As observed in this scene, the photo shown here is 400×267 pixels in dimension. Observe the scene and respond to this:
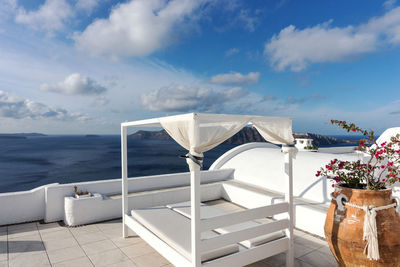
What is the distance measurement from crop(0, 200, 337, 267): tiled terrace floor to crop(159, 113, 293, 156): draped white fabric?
6.77 feet

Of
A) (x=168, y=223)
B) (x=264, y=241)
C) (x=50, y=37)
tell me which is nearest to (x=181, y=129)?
(x=168, y=223)

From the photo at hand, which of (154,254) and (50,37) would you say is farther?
(50,37)

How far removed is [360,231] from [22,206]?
20.1 ft

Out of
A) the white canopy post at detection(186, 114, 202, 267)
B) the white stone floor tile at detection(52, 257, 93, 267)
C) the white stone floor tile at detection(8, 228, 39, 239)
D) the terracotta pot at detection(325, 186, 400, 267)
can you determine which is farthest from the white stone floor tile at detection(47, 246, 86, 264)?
the terracotta pot at detection(325, 186, 400, 267)

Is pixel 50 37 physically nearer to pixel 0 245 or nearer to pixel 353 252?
pixel 0 245

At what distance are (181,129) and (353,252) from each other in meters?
2.29

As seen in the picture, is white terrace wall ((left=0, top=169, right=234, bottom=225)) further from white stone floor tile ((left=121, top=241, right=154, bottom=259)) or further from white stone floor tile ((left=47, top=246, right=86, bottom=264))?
white stone floor tile ((left=121, top=241, right=154, bottom=259))

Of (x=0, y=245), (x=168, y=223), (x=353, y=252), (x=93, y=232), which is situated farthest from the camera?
(x=93, y=232)

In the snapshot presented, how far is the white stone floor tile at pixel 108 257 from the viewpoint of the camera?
358 centimetres

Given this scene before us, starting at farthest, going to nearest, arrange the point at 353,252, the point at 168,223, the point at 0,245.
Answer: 1. the point at 0,245
2. the point at 168,223
3. the point at 353,252

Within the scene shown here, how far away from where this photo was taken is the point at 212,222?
281 centimetres

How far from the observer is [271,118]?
329 cm

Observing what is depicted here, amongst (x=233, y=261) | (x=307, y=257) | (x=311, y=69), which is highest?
(x=311, y=69)

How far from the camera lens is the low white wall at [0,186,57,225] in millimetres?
4961
